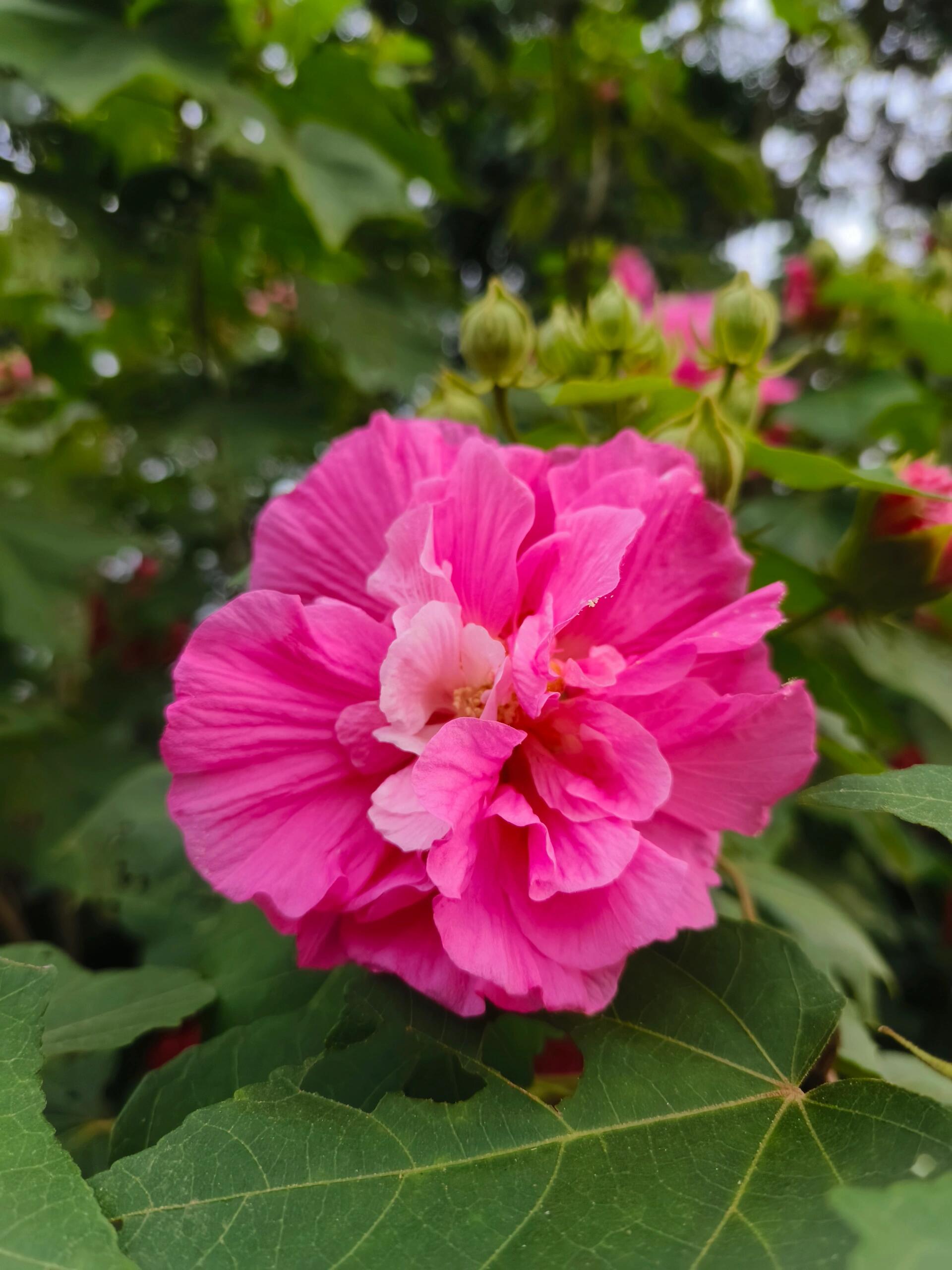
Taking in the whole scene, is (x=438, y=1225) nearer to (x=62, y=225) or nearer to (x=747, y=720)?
(x=747, y=720)

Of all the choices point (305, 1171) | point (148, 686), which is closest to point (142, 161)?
point (148, 686)

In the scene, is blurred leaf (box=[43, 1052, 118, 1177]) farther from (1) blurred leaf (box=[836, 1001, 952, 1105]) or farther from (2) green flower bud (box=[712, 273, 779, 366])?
(2) green flower bud (box=[712, 273, 779, 366])

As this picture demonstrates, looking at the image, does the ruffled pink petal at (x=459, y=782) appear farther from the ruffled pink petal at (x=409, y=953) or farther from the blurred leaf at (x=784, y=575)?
the blurred leaf at (x=784, y=575)

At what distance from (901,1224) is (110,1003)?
0.42 m

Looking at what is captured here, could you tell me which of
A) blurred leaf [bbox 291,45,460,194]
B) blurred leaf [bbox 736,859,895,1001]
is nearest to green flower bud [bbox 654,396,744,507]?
blurred leaf [bbox 736,859,895,1001]

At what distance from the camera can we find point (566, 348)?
672 millimetres

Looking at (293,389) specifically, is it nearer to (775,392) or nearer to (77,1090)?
(775,392)

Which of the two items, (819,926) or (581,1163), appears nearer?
(581,1163)

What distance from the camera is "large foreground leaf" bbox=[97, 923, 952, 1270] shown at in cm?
32

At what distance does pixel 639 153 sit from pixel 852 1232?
61.2 inches

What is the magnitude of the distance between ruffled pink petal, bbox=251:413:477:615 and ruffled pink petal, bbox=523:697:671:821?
12 cm

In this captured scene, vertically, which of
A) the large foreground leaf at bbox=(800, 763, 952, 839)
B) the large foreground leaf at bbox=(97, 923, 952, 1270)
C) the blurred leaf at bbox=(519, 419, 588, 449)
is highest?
the blurred leaf at bbox=(519, 419, 588, 449)

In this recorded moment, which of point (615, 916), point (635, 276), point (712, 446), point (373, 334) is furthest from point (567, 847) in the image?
point (635, 276)

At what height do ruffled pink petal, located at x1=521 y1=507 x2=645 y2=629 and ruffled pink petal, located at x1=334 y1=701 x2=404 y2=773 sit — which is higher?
ruffled pink petal, located at x1=521 y1=507 x2=645 y2=629
